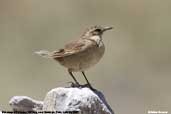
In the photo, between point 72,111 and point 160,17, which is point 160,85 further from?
point 72,111

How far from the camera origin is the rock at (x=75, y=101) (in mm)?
10234

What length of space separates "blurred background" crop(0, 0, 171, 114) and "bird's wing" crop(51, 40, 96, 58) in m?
4.95

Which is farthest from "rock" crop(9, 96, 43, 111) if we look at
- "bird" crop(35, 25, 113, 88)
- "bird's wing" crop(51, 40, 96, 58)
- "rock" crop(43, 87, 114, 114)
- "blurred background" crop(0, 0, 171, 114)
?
"blurred background" crop(0, 0, 171, 114)

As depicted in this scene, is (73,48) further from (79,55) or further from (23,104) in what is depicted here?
(23,104)

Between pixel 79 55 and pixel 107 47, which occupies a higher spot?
pixel 107 47

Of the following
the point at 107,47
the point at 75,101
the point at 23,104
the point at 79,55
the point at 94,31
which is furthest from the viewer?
the point at 107,47

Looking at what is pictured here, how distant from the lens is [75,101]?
10.3m

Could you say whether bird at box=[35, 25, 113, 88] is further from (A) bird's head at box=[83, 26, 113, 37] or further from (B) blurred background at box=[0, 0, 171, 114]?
(B) blurred background at box=[0, 0, 171, 114]

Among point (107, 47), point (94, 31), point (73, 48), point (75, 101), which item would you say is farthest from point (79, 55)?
point (107, 47)

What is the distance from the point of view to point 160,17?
94.0 feet

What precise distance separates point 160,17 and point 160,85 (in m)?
7.39

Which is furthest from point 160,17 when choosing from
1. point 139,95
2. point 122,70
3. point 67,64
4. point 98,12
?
point 67,64

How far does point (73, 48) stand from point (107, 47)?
13078 millimetres

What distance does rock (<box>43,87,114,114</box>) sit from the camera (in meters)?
10.2
